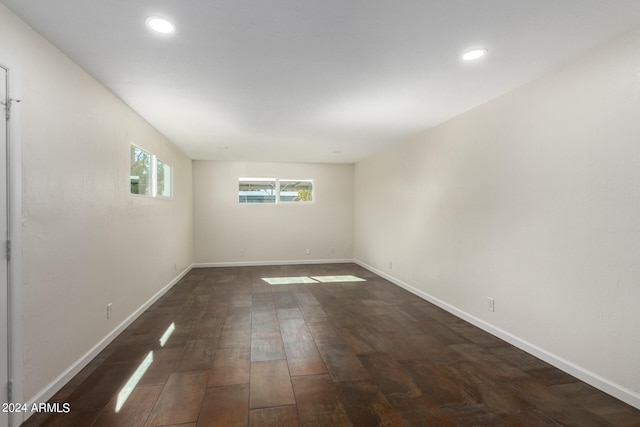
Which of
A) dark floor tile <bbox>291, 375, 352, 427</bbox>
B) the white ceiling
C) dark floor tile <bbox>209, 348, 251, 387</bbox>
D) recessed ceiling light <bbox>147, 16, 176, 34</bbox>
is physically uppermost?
the white ceiling

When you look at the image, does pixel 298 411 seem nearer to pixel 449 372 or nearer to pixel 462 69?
pixel 449 372

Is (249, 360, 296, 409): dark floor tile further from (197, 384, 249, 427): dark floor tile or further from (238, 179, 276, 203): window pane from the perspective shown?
(238, 179, 276, 203): window pane

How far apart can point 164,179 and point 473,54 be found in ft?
14.9

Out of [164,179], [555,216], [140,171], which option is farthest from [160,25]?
[164,179]

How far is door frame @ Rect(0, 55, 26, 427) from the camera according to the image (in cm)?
172

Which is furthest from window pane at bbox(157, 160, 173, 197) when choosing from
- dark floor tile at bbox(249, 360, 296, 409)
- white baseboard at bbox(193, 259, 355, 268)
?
dark floor tile at bbox(249, 360, 296, 409)

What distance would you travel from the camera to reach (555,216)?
247cm

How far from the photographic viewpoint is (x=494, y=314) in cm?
308

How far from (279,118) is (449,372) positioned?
316 cm

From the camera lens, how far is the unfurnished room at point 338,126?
1.81 m

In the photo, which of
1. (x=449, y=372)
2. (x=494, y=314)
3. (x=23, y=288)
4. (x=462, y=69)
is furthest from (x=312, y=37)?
(x=494, y=314)

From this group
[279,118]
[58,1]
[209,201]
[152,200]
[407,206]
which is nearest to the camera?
[58,1]

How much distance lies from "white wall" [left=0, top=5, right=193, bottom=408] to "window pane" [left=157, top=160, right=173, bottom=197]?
1.11 m

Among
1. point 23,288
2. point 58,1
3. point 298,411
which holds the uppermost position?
point 58,1
